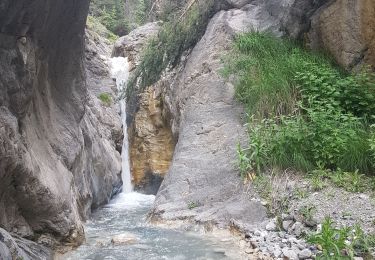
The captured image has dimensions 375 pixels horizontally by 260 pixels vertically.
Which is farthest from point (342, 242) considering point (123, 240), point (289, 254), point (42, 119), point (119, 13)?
point (119, 13)

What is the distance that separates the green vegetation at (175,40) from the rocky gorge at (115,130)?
30 centimetres

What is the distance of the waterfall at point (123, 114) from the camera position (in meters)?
16.3

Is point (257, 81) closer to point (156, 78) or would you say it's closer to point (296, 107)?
point (296, 107)

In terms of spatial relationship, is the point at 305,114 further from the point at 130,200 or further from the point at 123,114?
the point at 123,114

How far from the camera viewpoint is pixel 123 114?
1856 cm

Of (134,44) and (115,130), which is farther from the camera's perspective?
(134,44)

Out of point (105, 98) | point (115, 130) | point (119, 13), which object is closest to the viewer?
point (115, 130)

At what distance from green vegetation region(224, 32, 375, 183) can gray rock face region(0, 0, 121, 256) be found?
3.33 meters

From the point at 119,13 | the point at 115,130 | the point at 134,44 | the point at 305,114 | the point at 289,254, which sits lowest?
the point at 289,254

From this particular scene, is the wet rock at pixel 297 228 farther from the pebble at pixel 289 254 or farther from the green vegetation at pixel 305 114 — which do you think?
the green vegetation at pixel 305 114

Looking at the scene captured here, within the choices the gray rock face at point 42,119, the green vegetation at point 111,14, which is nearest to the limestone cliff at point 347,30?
the gray rock face at point 42,119

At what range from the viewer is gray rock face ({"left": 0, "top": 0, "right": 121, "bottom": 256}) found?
5.92 m

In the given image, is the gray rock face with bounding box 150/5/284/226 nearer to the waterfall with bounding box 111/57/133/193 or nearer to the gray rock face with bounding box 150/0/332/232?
the gray rock face with bounding box 150/0/332/232

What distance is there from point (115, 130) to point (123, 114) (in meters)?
3.18
